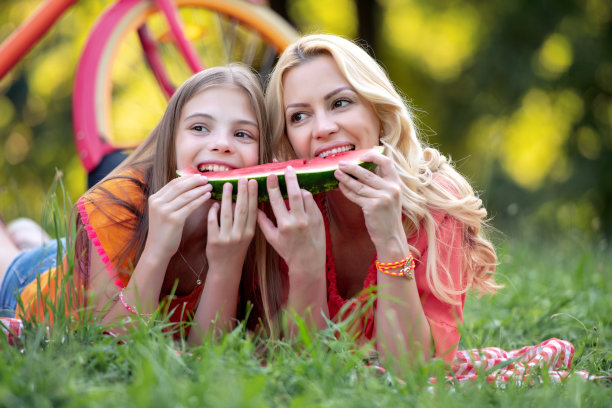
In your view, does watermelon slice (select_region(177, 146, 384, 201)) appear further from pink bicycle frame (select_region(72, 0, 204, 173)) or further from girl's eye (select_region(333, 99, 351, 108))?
pink bicycle frame (select_region(72, 0, 204, 173))

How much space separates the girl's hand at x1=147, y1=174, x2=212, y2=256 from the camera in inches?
103

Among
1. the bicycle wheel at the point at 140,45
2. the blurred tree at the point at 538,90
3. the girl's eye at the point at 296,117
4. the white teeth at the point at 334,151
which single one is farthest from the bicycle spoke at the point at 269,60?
the blurred tree at the point at 538,90

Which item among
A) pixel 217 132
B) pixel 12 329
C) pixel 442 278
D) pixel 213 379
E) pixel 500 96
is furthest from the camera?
pixel 500 96

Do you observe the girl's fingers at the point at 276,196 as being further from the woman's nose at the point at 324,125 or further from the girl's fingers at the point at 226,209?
the woman's nose at the point at 324,125

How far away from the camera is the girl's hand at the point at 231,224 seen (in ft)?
8.71

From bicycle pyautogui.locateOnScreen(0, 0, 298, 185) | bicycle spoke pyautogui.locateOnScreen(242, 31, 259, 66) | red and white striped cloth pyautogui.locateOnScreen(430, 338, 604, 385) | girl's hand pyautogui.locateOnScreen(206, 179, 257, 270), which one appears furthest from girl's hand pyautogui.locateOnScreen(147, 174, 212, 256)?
bicycle spoke pyautogui.locateOnScreen(242, 31, 259, 66)

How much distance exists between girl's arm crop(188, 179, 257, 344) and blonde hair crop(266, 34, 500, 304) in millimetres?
593

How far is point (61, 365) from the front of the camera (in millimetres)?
1860

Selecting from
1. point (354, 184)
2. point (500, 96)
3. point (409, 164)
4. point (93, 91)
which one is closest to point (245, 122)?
→ point (354, 184)

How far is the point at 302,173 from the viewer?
264cm

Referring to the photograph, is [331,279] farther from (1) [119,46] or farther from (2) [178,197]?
(1) [119,46]

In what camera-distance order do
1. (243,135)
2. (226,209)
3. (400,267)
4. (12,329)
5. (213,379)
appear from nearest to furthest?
(213,379), (12,329), (400,267), (226,209), (243,135)

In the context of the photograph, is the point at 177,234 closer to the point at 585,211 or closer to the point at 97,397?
the point at 97,397

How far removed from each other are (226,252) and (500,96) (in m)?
8.72
